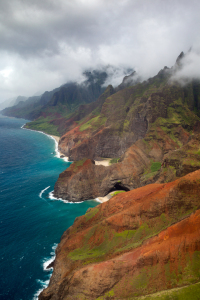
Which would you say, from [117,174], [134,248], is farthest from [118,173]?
[134,248]

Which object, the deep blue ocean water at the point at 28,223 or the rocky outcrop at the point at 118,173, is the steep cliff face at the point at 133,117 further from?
the deep blue ocean water at the point at 28,223

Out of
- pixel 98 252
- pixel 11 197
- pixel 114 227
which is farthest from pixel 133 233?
pixel 11 197

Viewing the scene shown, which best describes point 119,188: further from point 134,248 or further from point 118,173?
point 134,248

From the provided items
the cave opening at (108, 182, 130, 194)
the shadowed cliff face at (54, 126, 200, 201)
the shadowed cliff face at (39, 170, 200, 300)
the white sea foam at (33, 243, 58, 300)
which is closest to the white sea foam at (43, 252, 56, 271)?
the white sea foam at (33, 243, 58, 300)

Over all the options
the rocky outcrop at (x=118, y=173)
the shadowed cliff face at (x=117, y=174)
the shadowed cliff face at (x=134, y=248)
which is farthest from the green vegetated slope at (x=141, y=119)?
the shadowed cliff face at (x=134, y=248)

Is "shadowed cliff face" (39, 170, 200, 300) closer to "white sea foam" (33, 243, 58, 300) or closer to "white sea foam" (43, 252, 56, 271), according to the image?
"white sea foam" (33, 243, 58, 300)
